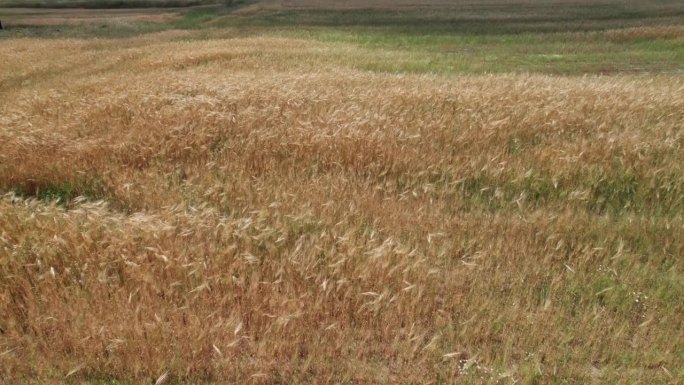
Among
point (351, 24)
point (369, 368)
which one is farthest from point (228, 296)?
point (351, 24)

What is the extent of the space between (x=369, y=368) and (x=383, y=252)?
88 cm

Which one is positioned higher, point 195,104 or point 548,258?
point 195,104

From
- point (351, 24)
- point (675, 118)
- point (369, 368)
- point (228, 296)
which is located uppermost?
point (351, 24)

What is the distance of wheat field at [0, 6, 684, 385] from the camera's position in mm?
2396

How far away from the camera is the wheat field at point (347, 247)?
2396 mm

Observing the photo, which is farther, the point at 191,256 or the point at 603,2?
the point at 603,2

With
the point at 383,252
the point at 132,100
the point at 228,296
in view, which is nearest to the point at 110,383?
the point at 228,296

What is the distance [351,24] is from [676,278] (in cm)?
4134

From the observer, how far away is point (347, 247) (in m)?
3.24

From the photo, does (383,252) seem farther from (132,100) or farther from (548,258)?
(132,100)

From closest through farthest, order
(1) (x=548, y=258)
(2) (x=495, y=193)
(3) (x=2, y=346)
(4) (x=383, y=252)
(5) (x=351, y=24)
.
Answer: (3) (x=2, y=346), (4) (x=383, y=252), (1) (x=548, y=258), (2) (x=495, y=193), (5) (x=351, y=24)

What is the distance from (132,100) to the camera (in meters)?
7.90

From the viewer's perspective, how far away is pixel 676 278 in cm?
311

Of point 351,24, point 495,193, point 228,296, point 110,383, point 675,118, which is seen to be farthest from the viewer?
point 351,24
